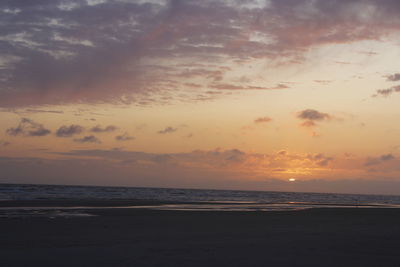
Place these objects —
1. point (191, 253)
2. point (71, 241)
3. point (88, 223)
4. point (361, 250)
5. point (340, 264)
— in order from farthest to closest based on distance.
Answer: point (88, 223) → point (71, 241) → point (361, 250) → point (191, 253) → point (340, 264)

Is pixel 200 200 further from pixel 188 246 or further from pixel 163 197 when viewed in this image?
pixel 188 246

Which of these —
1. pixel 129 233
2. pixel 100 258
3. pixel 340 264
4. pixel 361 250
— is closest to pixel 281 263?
pixel 340 264

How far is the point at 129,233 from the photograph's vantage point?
19438mm

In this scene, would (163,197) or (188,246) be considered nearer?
(188,246)

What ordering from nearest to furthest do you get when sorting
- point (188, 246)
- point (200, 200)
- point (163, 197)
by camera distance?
point (188, 246), point (200, 200), point (163, 197)

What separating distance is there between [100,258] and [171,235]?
19.8ft

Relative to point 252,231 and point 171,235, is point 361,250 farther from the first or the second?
point 171,235

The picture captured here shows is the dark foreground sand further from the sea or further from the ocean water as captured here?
the ocean water

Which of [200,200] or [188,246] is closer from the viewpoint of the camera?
[188,246]

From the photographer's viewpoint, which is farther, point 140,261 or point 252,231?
point 252,231

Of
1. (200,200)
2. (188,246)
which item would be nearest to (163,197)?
(200,200)

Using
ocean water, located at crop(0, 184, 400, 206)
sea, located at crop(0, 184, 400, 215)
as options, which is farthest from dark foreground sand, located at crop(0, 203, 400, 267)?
ocean water, located at crop(0, 184, 400, 206)

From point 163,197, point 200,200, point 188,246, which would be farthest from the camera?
point 163,197

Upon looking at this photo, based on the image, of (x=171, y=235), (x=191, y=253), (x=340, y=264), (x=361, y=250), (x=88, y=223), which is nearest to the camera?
(x=340, y=264)
